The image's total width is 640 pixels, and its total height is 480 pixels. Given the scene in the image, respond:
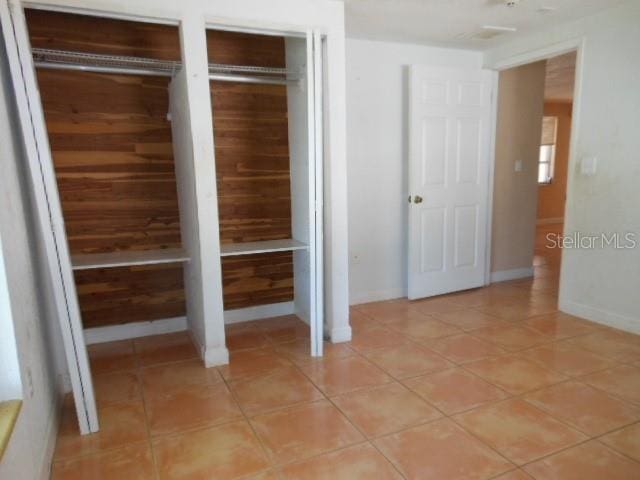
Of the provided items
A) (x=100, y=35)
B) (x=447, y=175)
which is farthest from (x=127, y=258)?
(x=447, y=175)

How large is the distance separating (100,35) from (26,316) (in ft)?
6.75

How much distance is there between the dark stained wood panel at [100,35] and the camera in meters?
2.83

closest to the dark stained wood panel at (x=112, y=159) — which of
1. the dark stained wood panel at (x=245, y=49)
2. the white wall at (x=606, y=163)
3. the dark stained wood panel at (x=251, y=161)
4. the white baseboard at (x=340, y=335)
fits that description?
the dark stained wood panel at (x=251, y=161)

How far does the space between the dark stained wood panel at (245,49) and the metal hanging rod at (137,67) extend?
0.14 m

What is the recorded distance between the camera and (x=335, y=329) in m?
3.23

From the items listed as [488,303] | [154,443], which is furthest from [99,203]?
[488,303]

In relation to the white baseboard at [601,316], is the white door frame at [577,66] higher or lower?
higher

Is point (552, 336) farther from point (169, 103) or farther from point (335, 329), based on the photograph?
point (169, 103)

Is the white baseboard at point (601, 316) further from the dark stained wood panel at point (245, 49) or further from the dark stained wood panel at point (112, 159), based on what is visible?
the dark stained wood panel at point (112, 159)

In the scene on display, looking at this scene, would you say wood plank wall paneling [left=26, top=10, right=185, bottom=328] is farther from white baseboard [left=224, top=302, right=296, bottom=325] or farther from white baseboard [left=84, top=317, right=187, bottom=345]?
white baseboard [left=224, top=302, right=296, bottom=325]

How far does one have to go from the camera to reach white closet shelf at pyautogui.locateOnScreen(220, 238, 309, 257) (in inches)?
120

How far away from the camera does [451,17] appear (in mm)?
3305

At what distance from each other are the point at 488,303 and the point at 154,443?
10.2 ft

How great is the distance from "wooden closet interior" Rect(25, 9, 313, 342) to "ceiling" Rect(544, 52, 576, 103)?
10.6 ft
